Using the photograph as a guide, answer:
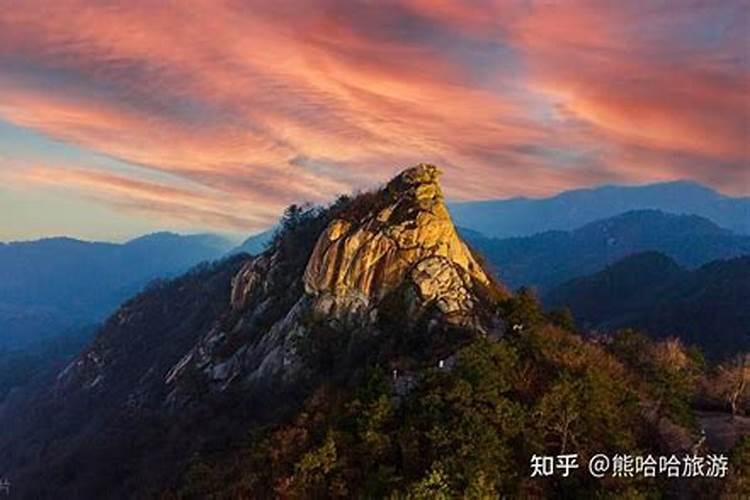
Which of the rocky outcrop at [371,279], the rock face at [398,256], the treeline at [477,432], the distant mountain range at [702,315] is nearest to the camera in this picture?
the treeline at [477,432]

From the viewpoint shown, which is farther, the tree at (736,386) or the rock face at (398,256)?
the rock face at (398,256)

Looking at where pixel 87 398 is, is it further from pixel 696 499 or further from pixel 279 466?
pixel 696 499

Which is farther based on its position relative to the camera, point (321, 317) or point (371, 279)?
point (321, 317)

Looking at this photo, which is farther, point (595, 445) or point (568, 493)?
point (595, 445)

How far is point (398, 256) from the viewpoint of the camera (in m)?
54.8

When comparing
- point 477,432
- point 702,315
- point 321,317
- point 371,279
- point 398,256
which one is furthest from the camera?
point 702,315

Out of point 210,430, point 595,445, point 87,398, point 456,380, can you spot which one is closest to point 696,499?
point 595,445

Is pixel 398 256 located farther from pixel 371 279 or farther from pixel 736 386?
pixel 736 386

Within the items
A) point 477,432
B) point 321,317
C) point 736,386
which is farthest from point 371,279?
point 477,432

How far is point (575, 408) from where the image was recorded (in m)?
33.3

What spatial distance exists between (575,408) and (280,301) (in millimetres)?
40147

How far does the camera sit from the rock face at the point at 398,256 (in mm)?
52812

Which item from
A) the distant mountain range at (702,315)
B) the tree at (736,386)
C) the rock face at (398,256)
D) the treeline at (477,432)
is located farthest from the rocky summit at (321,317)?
the distant mountain range at (702,315)

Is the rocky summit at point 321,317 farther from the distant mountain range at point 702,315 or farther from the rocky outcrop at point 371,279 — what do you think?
the distant mountain range at point 702,315
